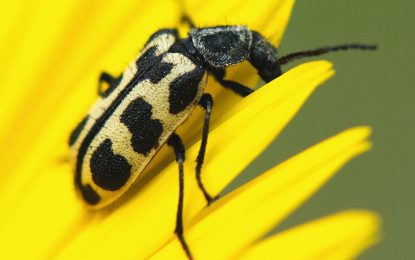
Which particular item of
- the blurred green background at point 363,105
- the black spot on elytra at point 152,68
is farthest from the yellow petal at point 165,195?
the blurred green background at point 363,105

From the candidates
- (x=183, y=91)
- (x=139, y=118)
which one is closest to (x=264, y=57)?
(x=183, y=91)

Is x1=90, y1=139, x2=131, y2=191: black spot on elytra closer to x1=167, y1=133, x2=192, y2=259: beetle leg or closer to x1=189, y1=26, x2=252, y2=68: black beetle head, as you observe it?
x1=167, y1=133, x2=192, y2=259: beetle leg

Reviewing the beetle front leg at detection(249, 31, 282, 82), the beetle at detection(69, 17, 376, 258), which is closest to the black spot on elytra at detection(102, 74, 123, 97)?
the beetle at detection(69, 17, 376, 258)

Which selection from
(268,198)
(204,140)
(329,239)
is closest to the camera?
(329,239)

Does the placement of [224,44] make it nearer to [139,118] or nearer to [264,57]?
[264,57]

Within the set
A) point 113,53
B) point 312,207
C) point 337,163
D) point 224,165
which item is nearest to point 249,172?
point 312,207

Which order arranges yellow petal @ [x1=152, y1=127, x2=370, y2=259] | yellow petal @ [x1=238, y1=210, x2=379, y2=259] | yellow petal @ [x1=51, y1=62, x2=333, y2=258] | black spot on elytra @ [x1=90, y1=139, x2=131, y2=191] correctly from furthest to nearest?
black spot on elytra @ [x1=90, y1=139, x2=131, y2=191] < yellow petal @ [x1=51, y1=62, x2=333, y2=258] < yellow petal @ [x1=152, y1=127, x2=370, y2=259] < yellow petal @ [x1=238, y1=210, x2=379, y2=259]

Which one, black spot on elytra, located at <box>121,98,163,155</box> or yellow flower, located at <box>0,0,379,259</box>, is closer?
yellow flower, located at <box>0,0,379,259</box>

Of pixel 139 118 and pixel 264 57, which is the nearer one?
pixel 139 118
